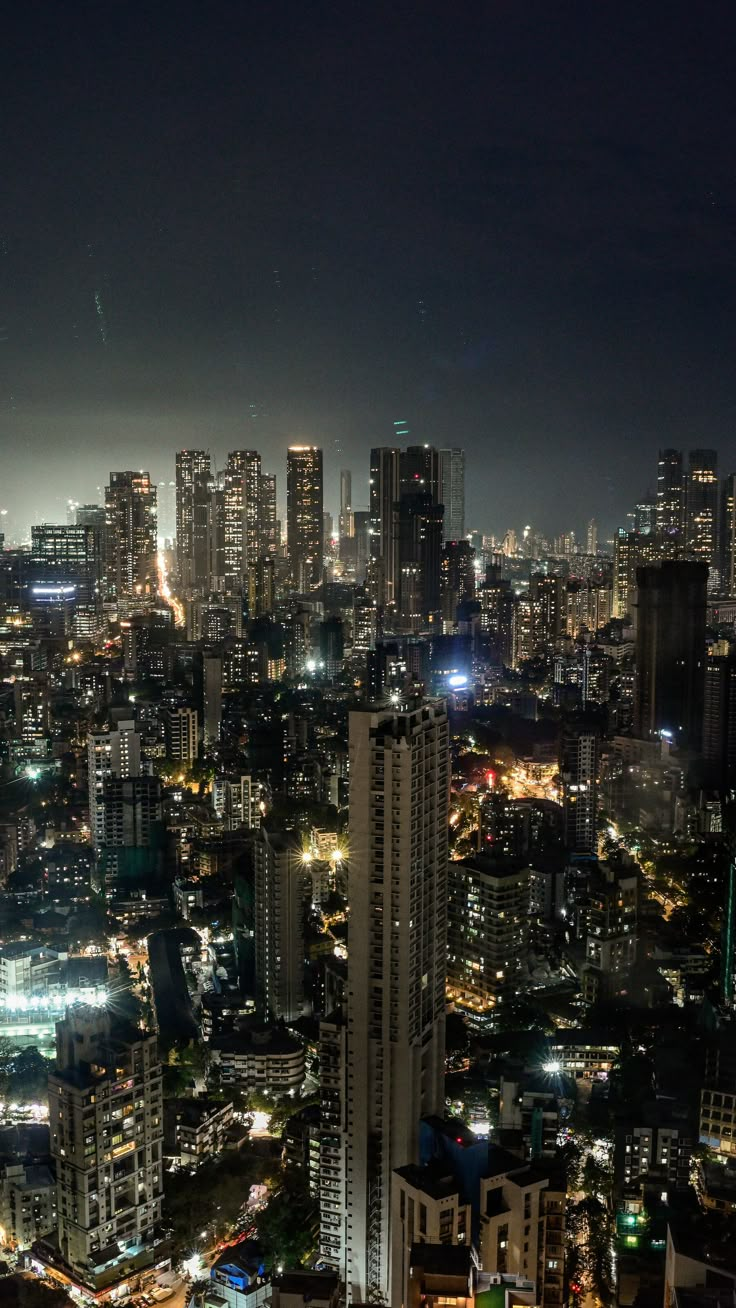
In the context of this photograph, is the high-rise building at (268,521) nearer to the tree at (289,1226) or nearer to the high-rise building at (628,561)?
the high-rise building at (628,561)

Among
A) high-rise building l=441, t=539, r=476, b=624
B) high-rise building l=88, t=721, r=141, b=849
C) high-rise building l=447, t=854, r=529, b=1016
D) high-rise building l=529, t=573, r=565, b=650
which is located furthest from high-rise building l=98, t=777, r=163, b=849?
high-rise building l=529, t=573, r=565, b=650

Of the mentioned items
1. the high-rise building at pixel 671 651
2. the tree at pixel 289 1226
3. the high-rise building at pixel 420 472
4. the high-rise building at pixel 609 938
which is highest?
the high-rise building at pixel 420 472

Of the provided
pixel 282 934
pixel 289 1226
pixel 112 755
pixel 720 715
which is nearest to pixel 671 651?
pixel 720 715

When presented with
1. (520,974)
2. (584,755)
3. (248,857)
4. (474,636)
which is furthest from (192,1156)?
(474,636)

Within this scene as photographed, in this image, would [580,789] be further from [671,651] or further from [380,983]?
[380,983]

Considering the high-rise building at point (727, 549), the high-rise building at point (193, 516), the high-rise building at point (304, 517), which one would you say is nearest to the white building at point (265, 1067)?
the high-rise building at point (727, 549)

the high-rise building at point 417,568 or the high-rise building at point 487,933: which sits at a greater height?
the high-rise building at point 417,568
